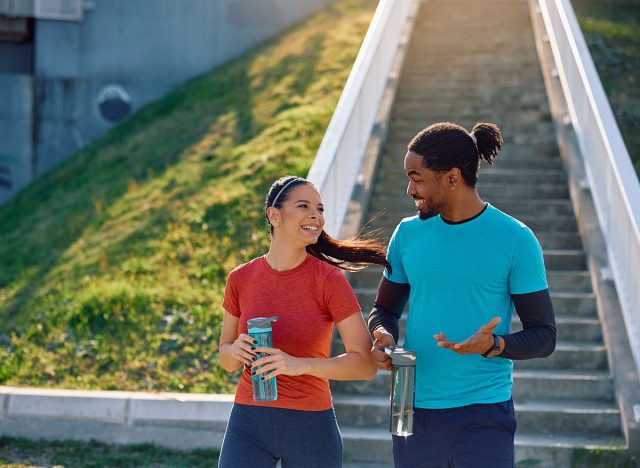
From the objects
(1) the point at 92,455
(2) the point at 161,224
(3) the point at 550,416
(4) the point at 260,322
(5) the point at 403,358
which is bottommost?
(1) the point at 92,455

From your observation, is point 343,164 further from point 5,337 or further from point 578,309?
point 5,337

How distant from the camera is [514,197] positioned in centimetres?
974

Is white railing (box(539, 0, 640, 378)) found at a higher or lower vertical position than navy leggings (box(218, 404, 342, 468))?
higher

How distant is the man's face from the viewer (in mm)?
3535

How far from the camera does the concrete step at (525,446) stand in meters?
6.36

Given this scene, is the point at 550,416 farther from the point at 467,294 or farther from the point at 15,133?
the point at 15,133

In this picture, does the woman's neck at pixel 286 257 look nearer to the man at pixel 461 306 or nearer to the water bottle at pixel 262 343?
the water bottle at pixel 262 343

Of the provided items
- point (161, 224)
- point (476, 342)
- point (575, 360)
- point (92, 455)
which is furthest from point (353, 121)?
point (476, 342)

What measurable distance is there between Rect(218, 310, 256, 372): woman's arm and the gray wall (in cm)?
1475

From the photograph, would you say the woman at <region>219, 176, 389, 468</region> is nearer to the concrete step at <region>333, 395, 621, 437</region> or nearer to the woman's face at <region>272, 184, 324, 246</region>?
the woman's face at <region>272, 184, 324, 246</region>

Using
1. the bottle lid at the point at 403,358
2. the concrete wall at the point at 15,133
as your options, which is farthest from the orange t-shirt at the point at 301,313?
the concrete wall at the point at 15,133

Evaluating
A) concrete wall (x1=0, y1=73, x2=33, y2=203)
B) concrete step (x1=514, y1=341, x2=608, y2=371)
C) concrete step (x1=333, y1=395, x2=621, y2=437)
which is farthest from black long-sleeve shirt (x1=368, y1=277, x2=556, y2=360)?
concrete wall (x1=0, y1=73, x2=33, y2=203)

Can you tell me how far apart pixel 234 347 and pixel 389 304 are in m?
0.62

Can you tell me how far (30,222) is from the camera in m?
13.2
